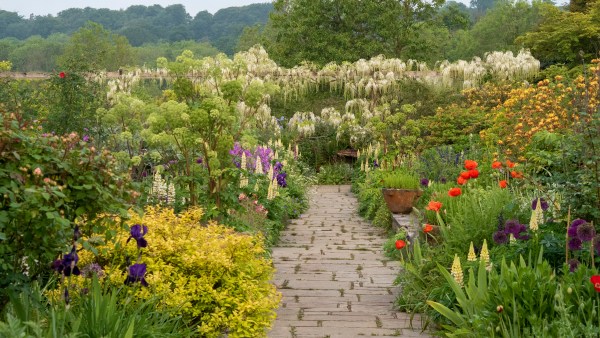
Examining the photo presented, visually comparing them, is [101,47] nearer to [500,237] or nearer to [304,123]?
[304,123]

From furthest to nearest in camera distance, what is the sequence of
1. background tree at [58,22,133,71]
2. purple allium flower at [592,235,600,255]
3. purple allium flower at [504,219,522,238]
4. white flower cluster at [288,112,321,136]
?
→ background tree at [58,22,133,71] → white flower cluster at [288,112,321,136] → purple allium flower at [504,219,522,238] → purple allium flower at [592,235,600,255]

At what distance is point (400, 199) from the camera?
32.1 feet

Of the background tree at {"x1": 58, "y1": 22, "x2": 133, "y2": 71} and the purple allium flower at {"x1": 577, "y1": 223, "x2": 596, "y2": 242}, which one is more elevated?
the purple allium flower at {"x1": 577, "y1": 223, "x2": 596, "y2": 242}

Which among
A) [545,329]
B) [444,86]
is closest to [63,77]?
[545,329]

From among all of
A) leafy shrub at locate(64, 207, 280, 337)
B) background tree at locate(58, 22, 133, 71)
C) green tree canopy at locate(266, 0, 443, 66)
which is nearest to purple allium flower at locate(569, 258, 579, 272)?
leafy shrub at locate(64, 207, 280, 337)

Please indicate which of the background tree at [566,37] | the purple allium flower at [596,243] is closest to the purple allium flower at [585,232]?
the purple allium flower at [596,243]

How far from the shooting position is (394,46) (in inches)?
1225

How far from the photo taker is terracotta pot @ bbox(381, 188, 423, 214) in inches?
384

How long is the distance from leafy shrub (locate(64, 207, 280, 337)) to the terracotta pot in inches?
212

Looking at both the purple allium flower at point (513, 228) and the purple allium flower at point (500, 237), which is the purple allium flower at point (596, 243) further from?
the purple allium flower at point (500, 237)

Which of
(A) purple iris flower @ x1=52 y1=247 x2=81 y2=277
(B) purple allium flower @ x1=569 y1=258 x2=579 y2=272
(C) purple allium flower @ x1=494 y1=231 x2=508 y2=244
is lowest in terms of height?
(C) purple allium flower @ x1=494 y1=231 x2=508 y2=244

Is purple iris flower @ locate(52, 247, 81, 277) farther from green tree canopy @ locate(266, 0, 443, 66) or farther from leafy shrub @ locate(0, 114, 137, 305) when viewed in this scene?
green tree canopy @ locate(266, 0, 443, 66)

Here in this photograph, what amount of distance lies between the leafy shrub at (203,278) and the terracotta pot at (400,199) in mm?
5387

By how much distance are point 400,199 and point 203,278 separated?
5.84 meters
